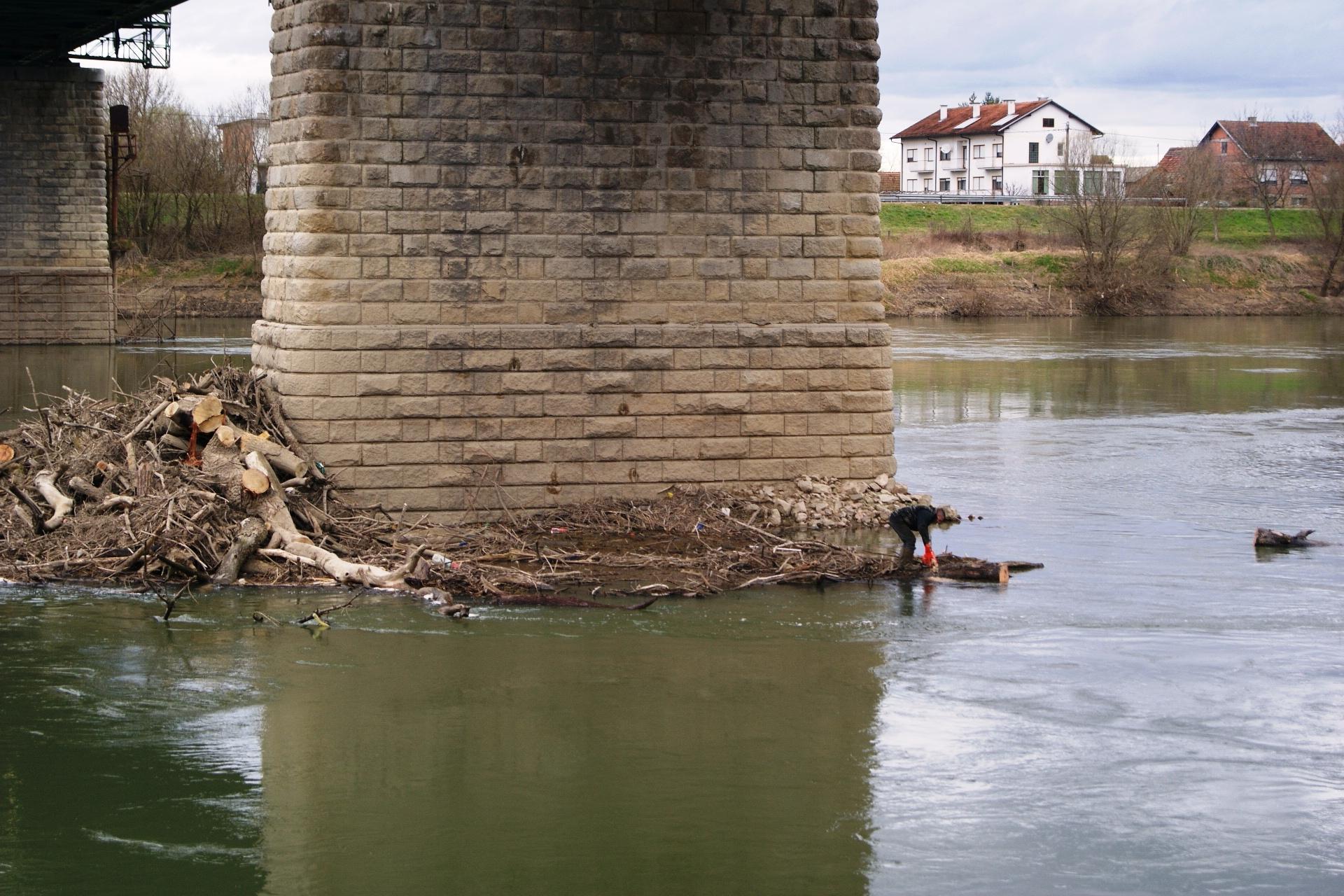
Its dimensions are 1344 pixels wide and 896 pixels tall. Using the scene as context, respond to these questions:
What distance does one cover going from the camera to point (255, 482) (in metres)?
12.7

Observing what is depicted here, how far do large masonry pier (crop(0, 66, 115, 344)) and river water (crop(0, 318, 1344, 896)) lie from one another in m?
27.4

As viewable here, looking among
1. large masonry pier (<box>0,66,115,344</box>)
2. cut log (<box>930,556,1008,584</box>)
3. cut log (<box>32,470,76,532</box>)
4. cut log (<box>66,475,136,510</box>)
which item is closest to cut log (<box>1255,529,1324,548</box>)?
cut log (<box>930,556,1008,584</box>)

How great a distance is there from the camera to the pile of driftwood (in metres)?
12.5

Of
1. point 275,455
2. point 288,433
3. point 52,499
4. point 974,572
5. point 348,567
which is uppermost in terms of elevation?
point 288,433

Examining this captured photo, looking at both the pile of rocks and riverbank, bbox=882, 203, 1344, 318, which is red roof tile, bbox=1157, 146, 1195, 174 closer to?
riverbank, bbox=882, 203, 1344, 318

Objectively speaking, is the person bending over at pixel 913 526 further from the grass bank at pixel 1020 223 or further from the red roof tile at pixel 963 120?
the red roof tile at pixel 963 120

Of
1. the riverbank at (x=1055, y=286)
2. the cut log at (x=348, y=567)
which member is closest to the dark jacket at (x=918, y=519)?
the cut log at (x=348, y=567)

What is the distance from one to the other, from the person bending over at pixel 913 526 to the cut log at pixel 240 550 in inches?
208

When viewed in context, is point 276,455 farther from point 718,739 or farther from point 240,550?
point 718,739

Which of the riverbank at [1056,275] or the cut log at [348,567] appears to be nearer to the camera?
the cut log at [348,567]

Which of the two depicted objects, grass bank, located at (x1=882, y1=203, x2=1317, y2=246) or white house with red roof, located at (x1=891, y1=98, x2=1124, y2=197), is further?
white house with red roof, located at (x1=891, y1=98, x2=1124, y2=197)

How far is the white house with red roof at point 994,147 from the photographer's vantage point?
89.3 meters

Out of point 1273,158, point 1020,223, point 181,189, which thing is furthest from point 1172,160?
point 181,189

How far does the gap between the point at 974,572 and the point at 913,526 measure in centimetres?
65
